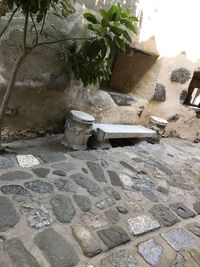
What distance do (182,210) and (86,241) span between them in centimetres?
103

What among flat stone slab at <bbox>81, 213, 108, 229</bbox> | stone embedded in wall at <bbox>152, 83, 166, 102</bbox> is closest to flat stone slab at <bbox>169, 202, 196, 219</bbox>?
flat stone slab at <bbox>81, 213, 108, 229</bbox>

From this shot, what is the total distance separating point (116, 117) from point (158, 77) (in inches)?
37.1

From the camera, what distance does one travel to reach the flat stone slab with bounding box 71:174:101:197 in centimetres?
207

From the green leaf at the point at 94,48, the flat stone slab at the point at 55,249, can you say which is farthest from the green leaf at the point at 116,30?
the flat stone slab at the point at 55,249

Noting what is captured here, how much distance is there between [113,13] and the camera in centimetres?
205

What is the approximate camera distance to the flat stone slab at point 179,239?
180cm

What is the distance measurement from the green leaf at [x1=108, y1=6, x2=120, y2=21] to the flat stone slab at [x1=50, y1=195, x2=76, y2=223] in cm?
140

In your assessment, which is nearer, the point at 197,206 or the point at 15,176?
the point at 15,176

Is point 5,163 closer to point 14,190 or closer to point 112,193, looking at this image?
point 14,190

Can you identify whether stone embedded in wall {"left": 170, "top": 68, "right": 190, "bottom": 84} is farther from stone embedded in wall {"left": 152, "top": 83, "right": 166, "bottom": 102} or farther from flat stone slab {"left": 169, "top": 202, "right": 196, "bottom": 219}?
flat stone slab {"left": 169, "top": 202, "right": 196, "bottom": 219}

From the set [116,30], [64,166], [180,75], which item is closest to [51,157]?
[64,166]

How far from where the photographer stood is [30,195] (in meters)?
1.80

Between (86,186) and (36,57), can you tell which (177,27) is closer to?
(36,57)

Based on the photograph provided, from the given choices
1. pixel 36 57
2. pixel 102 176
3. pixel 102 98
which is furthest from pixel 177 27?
pixel 102 176
